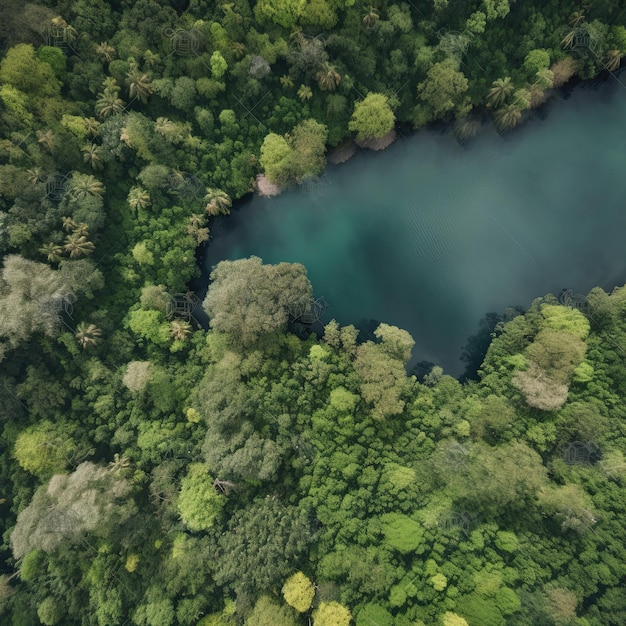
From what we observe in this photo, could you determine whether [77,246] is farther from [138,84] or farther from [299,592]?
[299,592]

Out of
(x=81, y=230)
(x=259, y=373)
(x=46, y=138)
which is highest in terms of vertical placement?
(x=46, y=138)

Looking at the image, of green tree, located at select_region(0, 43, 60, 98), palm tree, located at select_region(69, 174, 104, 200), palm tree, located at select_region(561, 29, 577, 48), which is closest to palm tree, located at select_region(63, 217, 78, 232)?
palm tree, located at select_region(69, 174, 104, 200)

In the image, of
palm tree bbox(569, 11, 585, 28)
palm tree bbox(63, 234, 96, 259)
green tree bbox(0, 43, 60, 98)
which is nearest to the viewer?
green tree bbox(0, 43, 60, 98)

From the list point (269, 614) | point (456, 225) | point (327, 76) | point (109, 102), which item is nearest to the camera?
point (269, 614)

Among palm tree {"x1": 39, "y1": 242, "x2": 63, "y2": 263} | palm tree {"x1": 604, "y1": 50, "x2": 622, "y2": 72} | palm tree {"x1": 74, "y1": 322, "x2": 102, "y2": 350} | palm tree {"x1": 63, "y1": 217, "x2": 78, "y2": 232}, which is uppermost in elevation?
palm tree {"x1": 63, "y1": 217, "x2": 78, "y2": 232}

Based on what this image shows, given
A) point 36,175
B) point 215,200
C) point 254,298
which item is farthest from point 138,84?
point 254,298

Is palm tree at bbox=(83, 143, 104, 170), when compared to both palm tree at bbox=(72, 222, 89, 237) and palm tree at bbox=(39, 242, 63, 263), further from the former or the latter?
palm tree at bbox=(39, 242, 63, 263)
